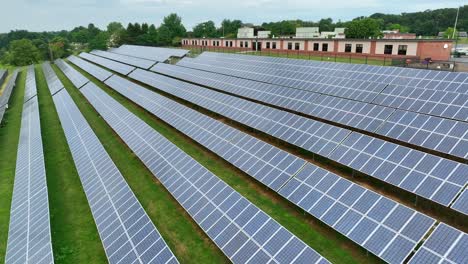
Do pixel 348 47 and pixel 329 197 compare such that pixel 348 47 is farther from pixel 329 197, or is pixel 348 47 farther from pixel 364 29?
pixel 329 197

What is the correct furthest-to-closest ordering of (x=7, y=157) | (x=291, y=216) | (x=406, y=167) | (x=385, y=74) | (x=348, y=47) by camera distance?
(x=348, y=47), (x=385, y=74), (x=7, y=157), (x=406, y=167), (x=291, y=216)

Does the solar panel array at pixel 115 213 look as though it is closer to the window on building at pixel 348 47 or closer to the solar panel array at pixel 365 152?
the solar panel array at pixel 365 152

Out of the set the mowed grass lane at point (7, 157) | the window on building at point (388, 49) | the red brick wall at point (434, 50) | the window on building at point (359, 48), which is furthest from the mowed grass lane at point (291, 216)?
the window on building at point (359, 48)

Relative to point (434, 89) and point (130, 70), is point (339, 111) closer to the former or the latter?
point (434, 89)

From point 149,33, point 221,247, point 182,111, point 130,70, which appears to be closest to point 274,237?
point 221,247

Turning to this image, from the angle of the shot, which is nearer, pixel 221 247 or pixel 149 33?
pixel 221 247

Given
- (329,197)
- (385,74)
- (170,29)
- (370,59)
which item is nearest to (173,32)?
(170,29)
